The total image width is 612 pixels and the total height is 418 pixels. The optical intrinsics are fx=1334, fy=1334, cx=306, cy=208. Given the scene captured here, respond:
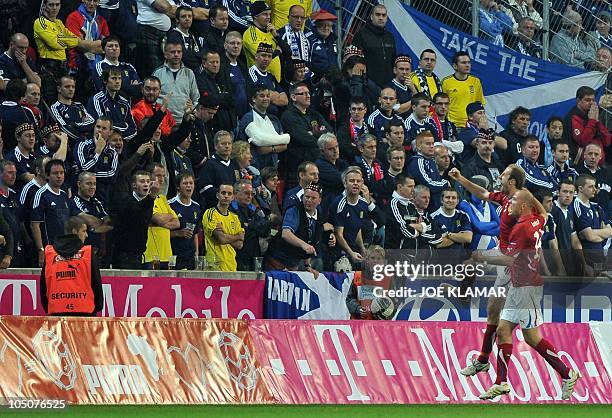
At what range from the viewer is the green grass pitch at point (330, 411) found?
12836 millimetres

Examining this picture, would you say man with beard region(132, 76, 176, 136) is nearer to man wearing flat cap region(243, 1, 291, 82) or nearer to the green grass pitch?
man wearing flat cap region(243, 1, 291, 82)

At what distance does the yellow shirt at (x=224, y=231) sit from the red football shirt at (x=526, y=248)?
406 cm

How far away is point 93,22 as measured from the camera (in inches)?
713

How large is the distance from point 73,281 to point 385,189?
6872 mm

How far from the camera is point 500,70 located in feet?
75.4

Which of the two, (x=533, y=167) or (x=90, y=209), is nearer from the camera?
(x=90, y=209)

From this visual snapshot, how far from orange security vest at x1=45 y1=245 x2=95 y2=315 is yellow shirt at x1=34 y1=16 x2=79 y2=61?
15.7 ft

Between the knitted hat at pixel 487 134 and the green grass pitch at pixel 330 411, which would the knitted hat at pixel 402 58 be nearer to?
the knitted hat at pixel 487 134

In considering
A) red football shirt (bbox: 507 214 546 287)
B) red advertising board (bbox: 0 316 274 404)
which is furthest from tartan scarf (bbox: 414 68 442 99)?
red advertising board (bbox: 0 316 274 404)

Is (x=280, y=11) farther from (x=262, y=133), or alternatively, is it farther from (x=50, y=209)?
(x=50, y=209)

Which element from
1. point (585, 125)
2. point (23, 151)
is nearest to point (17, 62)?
point (23, 151)

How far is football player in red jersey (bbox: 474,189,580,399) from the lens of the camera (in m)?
13.6

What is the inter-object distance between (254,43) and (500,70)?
519 centimetres

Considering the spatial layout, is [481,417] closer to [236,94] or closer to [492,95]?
[236,94]
